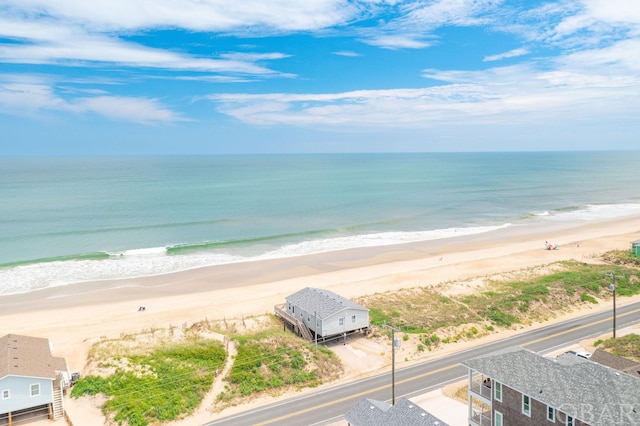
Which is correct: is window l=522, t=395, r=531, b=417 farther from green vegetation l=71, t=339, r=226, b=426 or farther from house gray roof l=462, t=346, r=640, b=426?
green vegetation l=71, t=339, r=226, b=426

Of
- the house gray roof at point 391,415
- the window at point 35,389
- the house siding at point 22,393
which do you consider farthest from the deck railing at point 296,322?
the window at point 35,389

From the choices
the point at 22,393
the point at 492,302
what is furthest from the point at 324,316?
the point at 22,393

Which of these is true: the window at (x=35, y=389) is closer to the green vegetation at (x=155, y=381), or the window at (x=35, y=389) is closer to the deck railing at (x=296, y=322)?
the green vegetation at (x=155, y=381)

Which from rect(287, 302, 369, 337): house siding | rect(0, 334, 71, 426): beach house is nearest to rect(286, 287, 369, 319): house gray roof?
rect(287, 302, 369, 337): house siding

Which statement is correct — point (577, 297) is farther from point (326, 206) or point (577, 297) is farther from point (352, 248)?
point (326, 206)

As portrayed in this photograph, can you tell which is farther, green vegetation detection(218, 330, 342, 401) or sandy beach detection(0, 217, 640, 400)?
sandy beach detection(0, 217, 640, 400)

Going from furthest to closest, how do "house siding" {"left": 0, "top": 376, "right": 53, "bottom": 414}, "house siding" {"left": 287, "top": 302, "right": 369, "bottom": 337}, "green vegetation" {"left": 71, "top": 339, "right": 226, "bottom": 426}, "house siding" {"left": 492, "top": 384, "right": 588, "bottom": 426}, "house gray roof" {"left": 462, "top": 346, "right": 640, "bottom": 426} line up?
1. "house siding" {"left": 287, "top": 302, "right": 369, "bottom": 337}
2. "green vegetation" {"left": 71, "top": 339, "right": 226, "bottom": 426}
3. "house siding" {"left": 0, "top": 376, "right": 53, "bottom": 414}
4. "house siding" {"left": 492, "top": 384, "right": 588, "bottom": 426}
5. "house gray roof" {"left": 462, "top": 346, "right": 640, "bottom": 426}

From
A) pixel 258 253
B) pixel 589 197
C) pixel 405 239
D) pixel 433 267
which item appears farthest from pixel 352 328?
pixel 589 197
